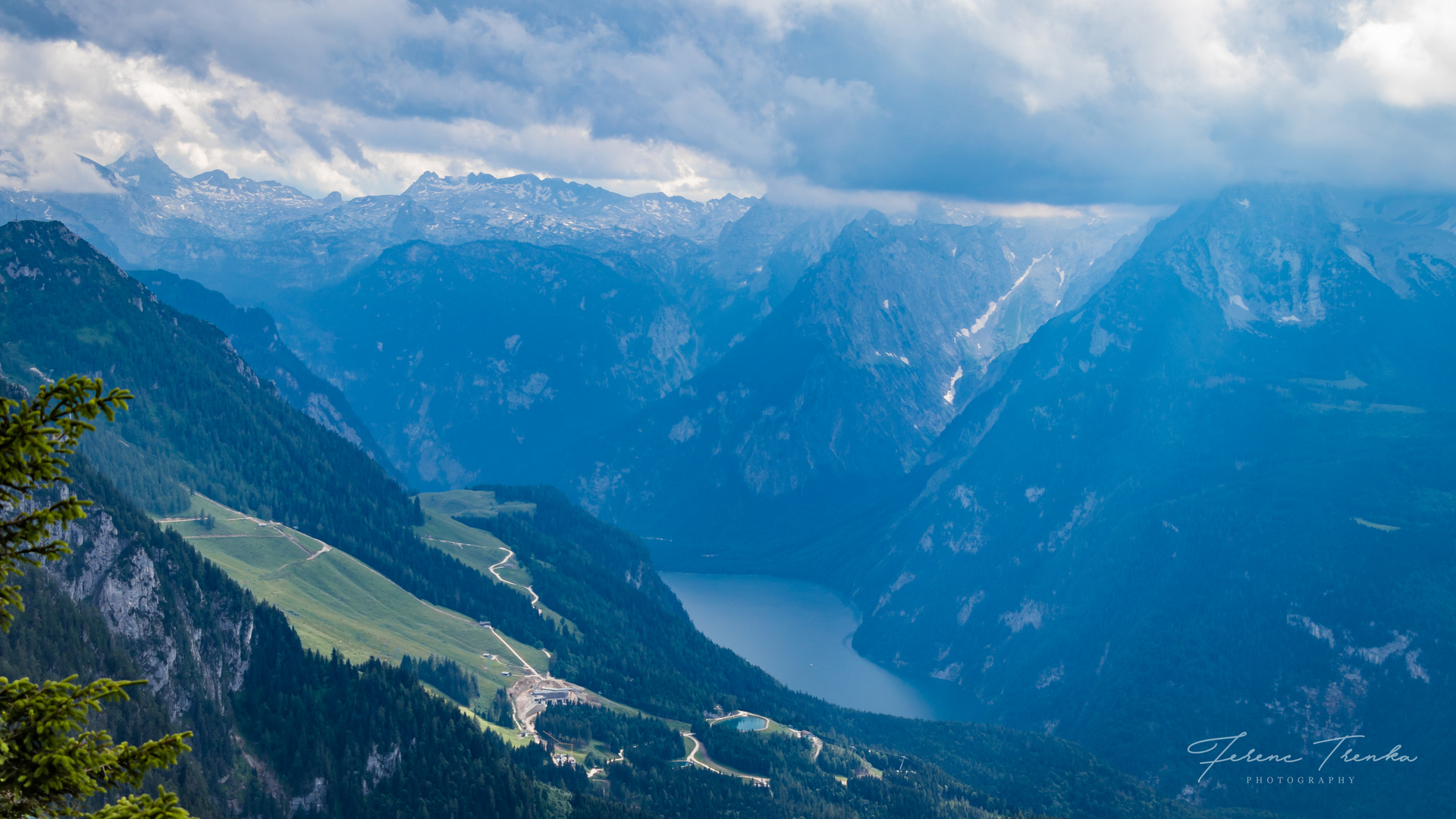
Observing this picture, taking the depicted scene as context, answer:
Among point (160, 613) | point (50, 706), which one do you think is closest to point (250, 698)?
point (160, 613)

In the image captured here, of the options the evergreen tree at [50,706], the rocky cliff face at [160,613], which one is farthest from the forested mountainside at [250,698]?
the evergreen tree at [50,706]

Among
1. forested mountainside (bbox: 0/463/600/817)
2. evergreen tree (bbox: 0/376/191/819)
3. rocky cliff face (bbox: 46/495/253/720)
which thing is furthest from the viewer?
rocky cliff face (bbox: 46/495/253/720)

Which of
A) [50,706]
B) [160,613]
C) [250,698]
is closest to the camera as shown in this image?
[50,706]

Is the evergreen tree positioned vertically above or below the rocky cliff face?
below

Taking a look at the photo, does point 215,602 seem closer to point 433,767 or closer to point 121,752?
point 433,767

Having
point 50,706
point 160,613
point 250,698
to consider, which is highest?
point 160,613

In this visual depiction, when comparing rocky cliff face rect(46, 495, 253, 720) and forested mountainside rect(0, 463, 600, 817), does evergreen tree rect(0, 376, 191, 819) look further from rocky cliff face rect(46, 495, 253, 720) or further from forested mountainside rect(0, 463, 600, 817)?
rocky cliff face rect(46, 495, 253, 720)

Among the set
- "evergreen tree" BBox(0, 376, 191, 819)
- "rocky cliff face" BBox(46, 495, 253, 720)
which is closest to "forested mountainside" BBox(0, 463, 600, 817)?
"rocky cliff face" BBox(46, 495, 253, 720)

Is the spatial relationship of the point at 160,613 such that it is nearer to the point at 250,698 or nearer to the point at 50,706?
the point at 250,698

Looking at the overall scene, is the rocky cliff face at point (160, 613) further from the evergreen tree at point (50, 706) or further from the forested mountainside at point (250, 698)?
the evergreen tree at point (50, 706)

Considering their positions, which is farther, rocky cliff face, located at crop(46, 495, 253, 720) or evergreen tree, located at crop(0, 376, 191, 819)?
rocky cliff face, located at crop(46, 495, 253, 720)

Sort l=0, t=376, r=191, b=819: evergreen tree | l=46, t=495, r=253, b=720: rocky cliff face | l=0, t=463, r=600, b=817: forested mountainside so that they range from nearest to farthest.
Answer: l=0, t=376, r=191, b=819: evergreen tree → l=0, t=463, r=600, b=817: forested mountainside → l=46, t=495, r=253, b=720: rocky cliff face

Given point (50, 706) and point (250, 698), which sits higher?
point (250, 698)
